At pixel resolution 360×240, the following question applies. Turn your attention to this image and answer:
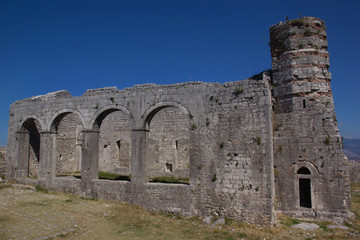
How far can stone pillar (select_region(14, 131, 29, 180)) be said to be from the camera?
15.0 m

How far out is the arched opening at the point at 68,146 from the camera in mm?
18875

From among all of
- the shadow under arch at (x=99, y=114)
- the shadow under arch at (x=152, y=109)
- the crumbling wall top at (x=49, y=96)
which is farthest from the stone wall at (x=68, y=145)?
the shadow under arch at (x=152, y=109)

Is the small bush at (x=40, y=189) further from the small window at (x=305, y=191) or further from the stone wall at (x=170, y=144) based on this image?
the small window at (x=305, y=191)

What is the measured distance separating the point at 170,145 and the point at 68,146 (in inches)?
305

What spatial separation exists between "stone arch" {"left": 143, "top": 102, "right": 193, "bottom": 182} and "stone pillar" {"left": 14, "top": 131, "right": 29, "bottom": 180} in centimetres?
713

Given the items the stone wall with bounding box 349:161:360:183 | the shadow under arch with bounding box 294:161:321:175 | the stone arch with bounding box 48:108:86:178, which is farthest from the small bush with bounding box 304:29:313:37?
the stone arch with bounding box 48:108:86:178

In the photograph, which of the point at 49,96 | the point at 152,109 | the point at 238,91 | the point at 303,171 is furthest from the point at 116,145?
the point at 303,171

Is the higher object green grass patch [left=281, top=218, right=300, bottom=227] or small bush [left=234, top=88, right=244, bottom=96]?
small bush [left=234, top=88, right=244, bottom=96]

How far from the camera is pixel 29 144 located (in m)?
16.0

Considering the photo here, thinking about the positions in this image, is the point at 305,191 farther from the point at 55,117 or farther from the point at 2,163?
the point at 2,163

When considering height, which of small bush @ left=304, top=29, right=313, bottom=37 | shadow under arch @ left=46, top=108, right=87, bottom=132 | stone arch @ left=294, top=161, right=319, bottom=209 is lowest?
stone arch @ left=294, top=161, right=319, bottom=209

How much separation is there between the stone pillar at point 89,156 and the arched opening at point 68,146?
6.41m

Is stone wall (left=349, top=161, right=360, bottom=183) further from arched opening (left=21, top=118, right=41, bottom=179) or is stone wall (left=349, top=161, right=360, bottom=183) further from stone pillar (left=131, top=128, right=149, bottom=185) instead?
arched opening (left=21, top=118, right=41, bottom=179)

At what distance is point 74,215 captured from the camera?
9883 mm
